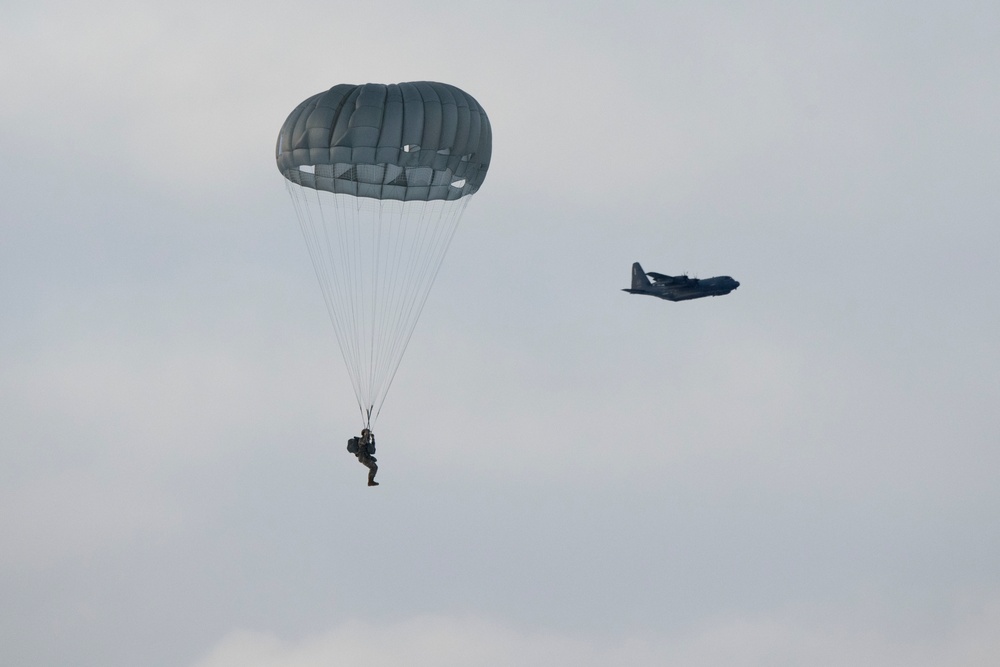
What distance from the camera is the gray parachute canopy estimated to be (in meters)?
46.0

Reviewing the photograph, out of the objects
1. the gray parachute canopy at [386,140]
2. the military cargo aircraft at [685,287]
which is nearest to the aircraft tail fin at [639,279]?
the military cargo aircraft at [685,287]

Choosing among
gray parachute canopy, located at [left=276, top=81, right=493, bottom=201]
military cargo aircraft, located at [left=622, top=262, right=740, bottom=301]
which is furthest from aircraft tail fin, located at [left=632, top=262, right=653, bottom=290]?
gray parachute canopy, located at [left=276, top=81, right=493, bottom=201]

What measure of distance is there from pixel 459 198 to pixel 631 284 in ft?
86.0

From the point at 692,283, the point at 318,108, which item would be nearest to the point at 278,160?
the point at 318,108

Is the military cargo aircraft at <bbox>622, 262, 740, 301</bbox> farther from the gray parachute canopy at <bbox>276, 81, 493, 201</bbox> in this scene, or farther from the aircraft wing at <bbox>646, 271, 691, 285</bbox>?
the gray parachute canopy at <bbox>276, 81, 493, 201</bbox>

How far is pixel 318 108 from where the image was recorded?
4684 centimetres

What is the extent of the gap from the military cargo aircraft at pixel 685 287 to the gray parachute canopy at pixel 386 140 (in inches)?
920

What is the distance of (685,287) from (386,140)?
27.2m

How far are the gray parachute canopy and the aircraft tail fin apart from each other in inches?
1017

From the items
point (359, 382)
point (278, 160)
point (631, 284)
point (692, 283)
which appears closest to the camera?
point (359, 382)

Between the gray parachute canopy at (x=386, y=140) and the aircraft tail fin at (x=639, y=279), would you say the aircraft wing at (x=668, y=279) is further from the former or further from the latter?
the gray parachute canopy at (x=386, y=140)

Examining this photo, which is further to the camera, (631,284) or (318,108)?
(631,284)

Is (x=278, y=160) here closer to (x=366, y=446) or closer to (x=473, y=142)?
(x=473, y=142)

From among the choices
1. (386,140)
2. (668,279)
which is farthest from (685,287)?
(386,140)
